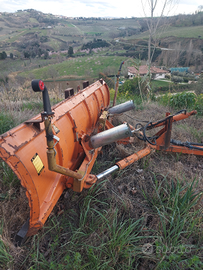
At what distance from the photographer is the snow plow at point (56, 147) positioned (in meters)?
1.38

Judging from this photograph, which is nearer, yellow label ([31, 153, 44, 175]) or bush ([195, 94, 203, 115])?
yellow label ([31, 153, 44, 175])

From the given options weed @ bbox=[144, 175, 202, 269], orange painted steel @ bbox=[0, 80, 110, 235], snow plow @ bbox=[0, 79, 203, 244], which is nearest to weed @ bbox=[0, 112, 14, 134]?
snow plow @ bbox=[0, 79, 203, 244]

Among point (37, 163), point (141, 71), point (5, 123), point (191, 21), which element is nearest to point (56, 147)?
point (37, 163)

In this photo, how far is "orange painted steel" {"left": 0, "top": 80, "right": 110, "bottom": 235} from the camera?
1.40 m

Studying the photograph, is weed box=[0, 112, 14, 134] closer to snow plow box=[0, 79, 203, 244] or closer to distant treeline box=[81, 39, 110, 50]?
snow plow box=[0, 79, 203, 244]

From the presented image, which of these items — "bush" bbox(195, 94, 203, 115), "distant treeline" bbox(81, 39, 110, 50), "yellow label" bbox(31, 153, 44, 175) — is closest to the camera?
"yellow label" bbox(31, 153, 44, 175)

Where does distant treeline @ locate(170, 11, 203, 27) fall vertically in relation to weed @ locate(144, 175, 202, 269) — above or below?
above

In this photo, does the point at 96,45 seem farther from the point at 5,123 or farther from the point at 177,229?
the point at 177,229

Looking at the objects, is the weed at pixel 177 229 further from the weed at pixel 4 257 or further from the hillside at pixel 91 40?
the hillside at pixel 91 40

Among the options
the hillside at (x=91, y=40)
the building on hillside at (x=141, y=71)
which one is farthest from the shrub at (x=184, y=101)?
the hillside at (x=91, y=40)

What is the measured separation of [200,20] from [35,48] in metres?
64.3

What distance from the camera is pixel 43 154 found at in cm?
172

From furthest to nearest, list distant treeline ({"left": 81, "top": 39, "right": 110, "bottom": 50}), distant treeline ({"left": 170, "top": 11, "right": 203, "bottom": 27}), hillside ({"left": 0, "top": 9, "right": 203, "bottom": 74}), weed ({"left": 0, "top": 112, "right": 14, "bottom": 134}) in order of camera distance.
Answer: distant treeline ({"left": 170, "top": 11, "right": 203, "bottom": 27}) < distant treeline ({"left": 81, "top": 39, "right": 110, "bottom": 50}) < hillside ({"left": 0, "top": 9, "right": 203, "bottom": 74}) < weed ({"left": 0, "top": 112, "right": 14, "bottom": 134})

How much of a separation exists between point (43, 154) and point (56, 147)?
0.24 meters
